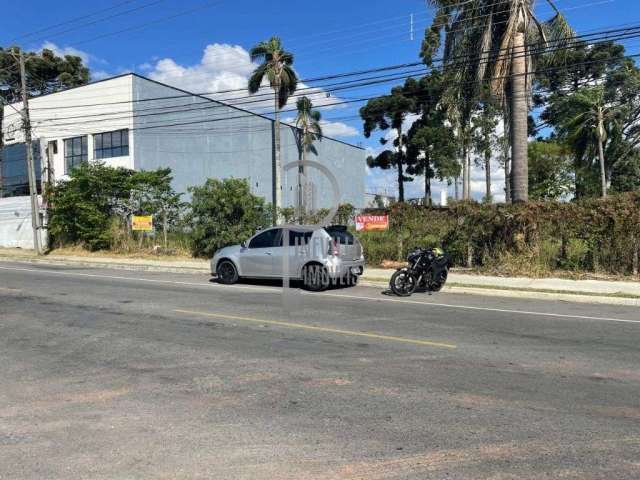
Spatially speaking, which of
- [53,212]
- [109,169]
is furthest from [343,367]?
[53,212]

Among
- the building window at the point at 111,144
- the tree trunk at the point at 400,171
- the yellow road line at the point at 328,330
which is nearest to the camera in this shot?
the yellow road line at the point at 328,330

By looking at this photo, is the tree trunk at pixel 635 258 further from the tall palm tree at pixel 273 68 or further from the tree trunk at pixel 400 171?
the tree trunk at pixel 400 171

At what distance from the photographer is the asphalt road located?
150 inches

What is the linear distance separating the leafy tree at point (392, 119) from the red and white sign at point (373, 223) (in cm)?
2907

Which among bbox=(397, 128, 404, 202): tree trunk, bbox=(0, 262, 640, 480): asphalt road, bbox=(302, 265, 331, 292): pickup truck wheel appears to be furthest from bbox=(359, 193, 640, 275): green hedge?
bbox=(397, 128, 404, 202): tree trunk

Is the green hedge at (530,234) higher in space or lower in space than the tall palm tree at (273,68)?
lower

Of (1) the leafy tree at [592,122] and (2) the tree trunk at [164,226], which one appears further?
(1) the leafy tree at [592,122]

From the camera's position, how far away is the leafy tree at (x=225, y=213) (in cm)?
2105

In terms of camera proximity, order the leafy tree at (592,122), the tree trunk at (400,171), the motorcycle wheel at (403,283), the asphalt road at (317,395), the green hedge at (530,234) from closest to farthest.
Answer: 1. the asphalt road at (317,395)
2. the motorcycle wheel at (403,283)
3. the green hedge at (530,234)
4. the leafy tree at (592,122)
5. the tree trunk at (400,171)

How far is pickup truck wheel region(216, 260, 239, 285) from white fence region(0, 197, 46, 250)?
2386cm

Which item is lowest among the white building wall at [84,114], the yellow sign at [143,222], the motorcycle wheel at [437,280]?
the motorcycle wheel at [437,280]

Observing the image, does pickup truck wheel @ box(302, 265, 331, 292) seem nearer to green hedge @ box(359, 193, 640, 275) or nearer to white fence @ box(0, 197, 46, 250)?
green hedge @ box(359, 193, 640, 275)

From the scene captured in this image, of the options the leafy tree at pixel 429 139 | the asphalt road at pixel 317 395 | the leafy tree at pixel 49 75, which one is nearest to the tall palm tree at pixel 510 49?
the asphalt road at pixel 317 395

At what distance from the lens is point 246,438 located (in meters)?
4.20
